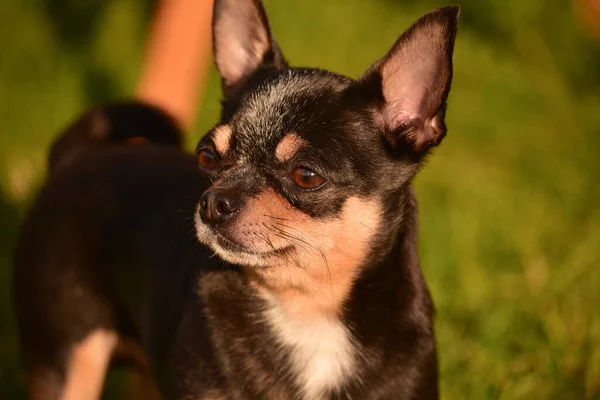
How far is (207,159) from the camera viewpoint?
302 cm

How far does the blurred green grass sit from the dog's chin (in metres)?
1.44

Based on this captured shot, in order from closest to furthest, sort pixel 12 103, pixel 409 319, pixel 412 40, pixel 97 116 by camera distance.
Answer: pixel 412 40 → pixel 409 319 → pixel 97 116 → pixel 12 103

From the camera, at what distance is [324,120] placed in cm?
285

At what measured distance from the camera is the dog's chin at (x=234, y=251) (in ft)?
9.12

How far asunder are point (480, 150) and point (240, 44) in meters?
3.75

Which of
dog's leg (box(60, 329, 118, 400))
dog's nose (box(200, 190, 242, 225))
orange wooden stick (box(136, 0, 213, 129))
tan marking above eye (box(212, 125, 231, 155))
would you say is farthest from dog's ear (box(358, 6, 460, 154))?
orange wooden stick (box(136, 0, 213, 129))

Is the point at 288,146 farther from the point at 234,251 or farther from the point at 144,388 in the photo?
the point at 144,388

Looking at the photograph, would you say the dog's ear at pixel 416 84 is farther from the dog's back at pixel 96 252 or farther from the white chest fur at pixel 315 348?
the dog's back at pixel 96 252

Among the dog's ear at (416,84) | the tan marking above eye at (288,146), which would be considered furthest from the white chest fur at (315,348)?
the dog's ear at (416,84)

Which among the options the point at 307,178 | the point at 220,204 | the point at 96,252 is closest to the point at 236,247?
the point at 220,204

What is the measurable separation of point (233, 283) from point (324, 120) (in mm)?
722

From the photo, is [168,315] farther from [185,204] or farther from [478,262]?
[478,262]

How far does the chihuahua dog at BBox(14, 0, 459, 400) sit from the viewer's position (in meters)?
2.78

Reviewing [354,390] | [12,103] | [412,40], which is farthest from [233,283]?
[12,103]
